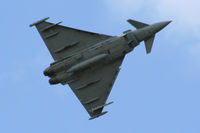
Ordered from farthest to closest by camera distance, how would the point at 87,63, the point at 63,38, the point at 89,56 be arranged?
the point at 63,38, the point at 89,56, the point at 87,63

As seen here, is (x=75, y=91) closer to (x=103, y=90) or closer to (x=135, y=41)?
(x=103, y=90)

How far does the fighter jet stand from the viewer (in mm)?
34875

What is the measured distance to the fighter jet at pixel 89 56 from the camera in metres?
34.9

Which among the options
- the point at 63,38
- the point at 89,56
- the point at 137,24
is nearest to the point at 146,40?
the point at 137,24

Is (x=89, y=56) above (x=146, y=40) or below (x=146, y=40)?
above

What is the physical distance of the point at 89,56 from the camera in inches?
1373

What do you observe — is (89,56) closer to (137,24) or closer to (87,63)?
(87,63)

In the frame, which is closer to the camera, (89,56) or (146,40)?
(89,56)

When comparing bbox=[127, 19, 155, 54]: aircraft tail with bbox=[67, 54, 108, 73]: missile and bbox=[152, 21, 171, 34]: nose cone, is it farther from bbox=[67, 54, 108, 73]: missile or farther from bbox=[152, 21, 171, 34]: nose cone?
bbox=[67, 54, 108, 73]: missile

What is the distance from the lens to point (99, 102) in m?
36.3

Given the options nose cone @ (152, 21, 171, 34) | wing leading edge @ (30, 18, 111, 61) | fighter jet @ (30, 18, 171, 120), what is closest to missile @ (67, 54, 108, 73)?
fighter jet @ (30, 18, 171, 120)

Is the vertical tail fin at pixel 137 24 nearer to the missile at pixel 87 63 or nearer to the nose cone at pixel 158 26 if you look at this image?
the nose cone at pixel 158 26

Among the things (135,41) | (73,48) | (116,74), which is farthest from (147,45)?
(73,48)

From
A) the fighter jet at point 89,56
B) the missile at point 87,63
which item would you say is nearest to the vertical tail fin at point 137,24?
the fighter jet at point 89,56
